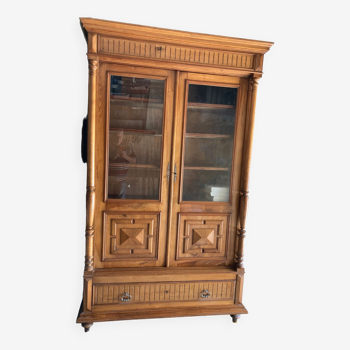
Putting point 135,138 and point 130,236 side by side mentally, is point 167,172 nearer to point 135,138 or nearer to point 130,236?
point 135,138

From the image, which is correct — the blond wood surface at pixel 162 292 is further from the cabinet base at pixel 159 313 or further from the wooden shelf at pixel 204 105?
the wooden shelf at pixel 204 105

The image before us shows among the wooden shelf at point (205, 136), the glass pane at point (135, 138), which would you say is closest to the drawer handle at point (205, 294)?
the glass pane at point (135, 138)

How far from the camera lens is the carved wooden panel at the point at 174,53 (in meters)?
1.95

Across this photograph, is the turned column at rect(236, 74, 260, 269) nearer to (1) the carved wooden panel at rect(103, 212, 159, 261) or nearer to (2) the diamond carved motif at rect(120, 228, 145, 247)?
(1) the carved wooden panel at rect(103, 212, 159, 261)

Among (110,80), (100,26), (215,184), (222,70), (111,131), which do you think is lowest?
(215,184)

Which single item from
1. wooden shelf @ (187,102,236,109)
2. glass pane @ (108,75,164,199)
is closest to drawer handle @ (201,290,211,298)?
glass pane @ (108,75,164,199)

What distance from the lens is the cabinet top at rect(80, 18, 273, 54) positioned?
1873 mm

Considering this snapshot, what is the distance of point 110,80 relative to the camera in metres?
2.03

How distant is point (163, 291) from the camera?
7.23 ft

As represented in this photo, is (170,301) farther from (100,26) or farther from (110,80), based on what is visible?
(100,26)

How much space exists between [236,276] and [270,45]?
1904 millimetres

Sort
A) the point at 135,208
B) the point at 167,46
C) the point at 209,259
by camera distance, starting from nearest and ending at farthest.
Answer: the point at 167,46 < the point at 135,208 < the point at 209,259

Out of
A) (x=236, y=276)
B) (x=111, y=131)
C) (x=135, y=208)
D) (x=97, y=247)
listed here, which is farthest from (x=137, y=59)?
(x=236, y=276)

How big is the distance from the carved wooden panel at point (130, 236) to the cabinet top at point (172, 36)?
135cm
